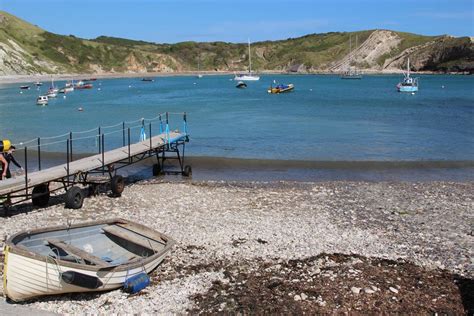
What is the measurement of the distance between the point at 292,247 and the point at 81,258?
5476mm

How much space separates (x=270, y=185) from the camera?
86.7 ft

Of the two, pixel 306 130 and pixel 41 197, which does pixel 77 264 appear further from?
pixel 306 130

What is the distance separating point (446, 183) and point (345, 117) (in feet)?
133

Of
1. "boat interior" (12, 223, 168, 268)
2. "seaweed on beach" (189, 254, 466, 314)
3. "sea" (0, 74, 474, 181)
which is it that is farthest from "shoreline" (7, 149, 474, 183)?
"seaweed on beach" (189, 254, 466, 314)

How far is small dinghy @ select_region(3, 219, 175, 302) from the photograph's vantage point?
37.8 feet

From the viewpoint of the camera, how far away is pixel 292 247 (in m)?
15.1

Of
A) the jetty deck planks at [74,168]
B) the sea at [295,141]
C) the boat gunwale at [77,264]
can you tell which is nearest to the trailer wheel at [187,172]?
the sea at [295,141]

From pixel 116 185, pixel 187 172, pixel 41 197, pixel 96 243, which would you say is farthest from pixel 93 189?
pixel 96 243

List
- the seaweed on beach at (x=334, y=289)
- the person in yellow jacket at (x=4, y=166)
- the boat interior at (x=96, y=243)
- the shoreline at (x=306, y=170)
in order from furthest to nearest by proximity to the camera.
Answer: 1. the shoreline at (x=306, y=170)
2. the person in yellow jacket at (x=4, y=166)
3. the boat interior at (x=96, y=243)
4. the seaweed on beach at (x=334, y=289)

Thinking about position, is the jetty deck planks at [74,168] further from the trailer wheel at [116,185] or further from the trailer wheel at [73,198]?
the trailer wheel at [116,185]

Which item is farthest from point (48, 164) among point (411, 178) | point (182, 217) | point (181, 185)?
point (411, 178)

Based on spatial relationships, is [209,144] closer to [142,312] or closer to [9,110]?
[142,312]

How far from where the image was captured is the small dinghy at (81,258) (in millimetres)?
11508

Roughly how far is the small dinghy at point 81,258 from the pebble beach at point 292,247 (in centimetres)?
36
